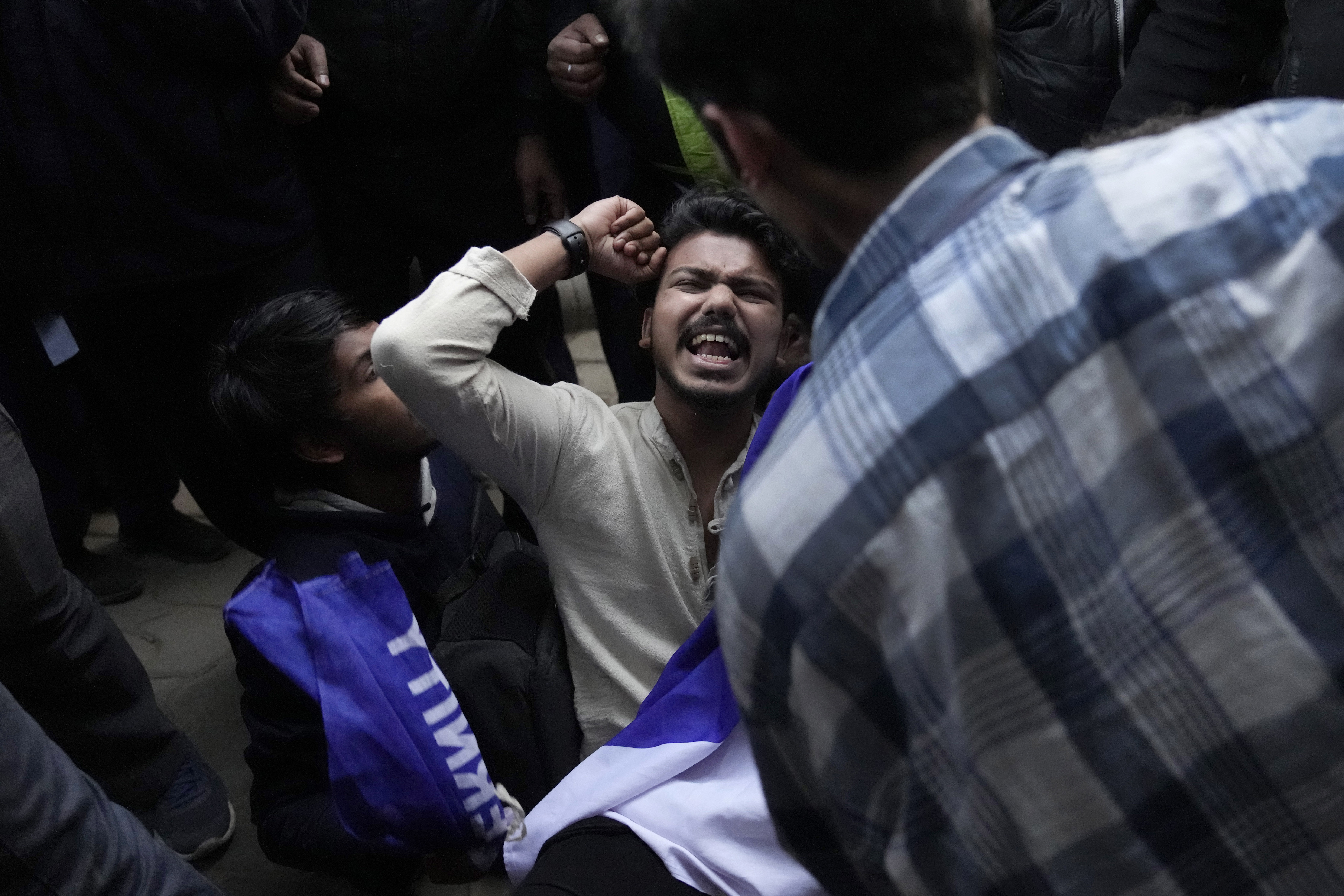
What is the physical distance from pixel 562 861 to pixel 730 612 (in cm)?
83

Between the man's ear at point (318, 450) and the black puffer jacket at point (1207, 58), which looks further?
the man's ear at point (318, 450)

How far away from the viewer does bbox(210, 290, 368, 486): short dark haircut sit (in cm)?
207

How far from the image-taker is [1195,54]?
198cm

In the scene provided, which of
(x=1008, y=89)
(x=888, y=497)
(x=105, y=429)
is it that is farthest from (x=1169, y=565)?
(x=105, y=429)

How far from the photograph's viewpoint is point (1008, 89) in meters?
2.28

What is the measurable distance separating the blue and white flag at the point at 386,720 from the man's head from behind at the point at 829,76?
1.08 m

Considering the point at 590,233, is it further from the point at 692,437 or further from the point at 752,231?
the point at 692,437

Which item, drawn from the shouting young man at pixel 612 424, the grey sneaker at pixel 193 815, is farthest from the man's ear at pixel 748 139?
the grey sneaker at pixel 193 815

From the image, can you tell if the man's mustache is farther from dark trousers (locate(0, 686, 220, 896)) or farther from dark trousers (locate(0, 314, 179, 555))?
dark trousers (locate(0, 314, 179, 555))

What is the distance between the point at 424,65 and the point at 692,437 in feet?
3.45

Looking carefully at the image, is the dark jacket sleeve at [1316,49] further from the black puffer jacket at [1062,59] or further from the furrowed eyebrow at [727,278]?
the furrowed eyebrow at [727,278]

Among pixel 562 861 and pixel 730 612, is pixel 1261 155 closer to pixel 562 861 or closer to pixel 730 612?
pixel 730 612

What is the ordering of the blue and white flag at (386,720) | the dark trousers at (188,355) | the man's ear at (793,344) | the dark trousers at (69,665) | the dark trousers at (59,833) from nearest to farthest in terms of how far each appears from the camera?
the dark trousers at (59,833) < the blue and white flag at (386,720) < the dark trousers at (69,665) < the man's ear at (793,344) < the dark trousers at (188,355)

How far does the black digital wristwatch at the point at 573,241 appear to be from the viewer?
1976mm
